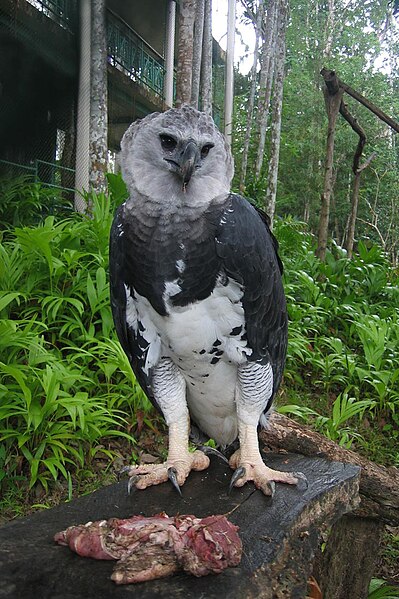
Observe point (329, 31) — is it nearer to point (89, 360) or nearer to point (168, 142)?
point (89, 360)

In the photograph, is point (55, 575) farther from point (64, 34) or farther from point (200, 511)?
point (64, 34)

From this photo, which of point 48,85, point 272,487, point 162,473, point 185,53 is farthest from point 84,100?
point 272,487

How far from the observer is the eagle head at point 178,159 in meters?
2.02

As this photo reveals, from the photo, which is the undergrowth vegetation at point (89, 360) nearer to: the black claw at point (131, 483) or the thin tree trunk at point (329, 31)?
the black claw at point (131, 483)

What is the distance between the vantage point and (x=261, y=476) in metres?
2.20

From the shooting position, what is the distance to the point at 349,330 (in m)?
5.80

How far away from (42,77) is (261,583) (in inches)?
292

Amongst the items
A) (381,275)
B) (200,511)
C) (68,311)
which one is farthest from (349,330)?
(200,511)

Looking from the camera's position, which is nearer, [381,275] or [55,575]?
[55,575]

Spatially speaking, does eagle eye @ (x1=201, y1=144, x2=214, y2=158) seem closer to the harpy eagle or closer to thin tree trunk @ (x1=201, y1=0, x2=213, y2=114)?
the harpy eagle

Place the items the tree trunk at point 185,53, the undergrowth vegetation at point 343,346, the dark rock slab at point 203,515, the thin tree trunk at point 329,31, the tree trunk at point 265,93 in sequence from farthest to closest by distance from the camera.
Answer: the thin tree trunk at point 329,31, the tree trunk at point 265,93, the tree trunk at point 185,53, the undergrowth vegetation at point 343,346, the dark rock slab at point 203,515

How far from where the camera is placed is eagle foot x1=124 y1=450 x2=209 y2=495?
226 cm

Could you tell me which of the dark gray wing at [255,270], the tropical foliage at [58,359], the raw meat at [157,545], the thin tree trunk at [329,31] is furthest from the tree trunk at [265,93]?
the thin tree trunk at [329,31]

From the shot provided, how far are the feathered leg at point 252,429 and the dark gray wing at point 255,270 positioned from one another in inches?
2.9
